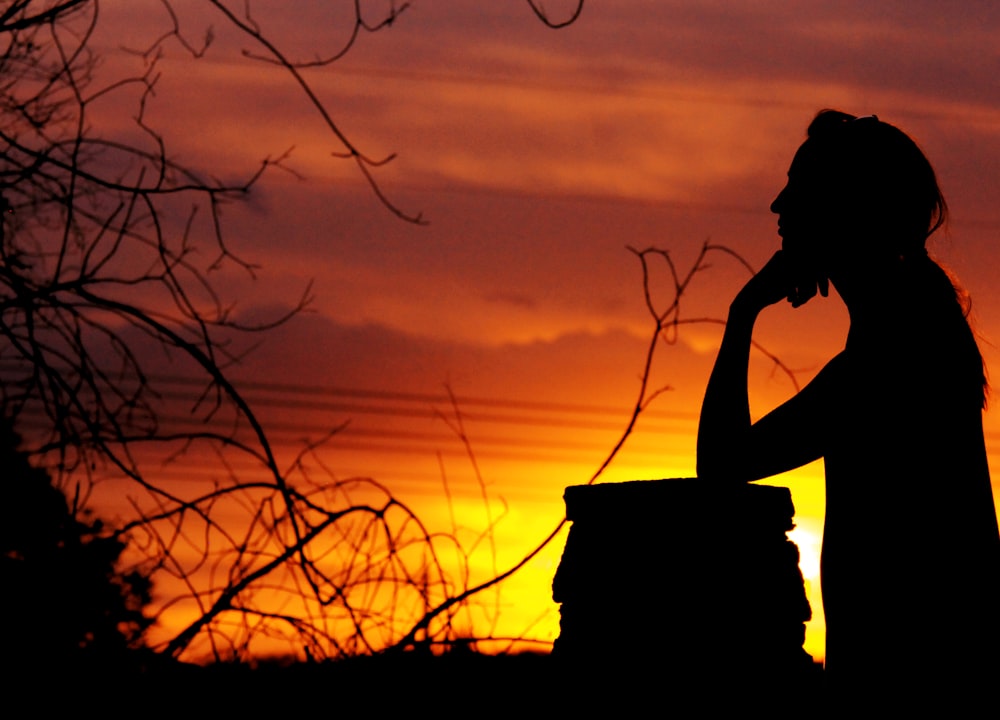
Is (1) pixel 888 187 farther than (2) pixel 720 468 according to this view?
No

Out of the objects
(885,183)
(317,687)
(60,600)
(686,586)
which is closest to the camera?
(686,586)

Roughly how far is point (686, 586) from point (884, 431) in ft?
1.88

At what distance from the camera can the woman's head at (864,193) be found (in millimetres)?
3127

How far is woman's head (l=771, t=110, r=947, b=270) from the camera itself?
313 cm

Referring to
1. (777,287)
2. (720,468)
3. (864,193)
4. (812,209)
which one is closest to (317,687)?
(720,468)

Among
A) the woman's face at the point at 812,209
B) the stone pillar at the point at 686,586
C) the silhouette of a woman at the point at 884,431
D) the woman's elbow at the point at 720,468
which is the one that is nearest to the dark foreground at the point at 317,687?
the woman's elbow at the point at 720,468

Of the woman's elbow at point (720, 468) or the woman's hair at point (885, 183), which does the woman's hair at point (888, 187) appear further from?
the woman's elbow at point (720, 468)

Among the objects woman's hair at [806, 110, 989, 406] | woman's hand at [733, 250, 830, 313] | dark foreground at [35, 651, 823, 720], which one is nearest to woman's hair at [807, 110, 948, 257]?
woman's hair at [806, 110, 989, 406]

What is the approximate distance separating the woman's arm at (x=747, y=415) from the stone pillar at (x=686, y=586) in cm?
25

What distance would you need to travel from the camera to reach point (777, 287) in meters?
3.55

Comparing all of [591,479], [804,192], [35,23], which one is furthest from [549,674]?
[35,23]

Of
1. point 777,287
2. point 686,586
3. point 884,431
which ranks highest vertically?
point 777,287

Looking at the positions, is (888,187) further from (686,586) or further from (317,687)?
(317,687)

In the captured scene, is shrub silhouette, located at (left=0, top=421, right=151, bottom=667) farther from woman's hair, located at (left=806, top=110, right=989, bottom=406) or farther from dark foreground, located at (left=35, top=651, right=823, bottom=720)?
woman's hair, located at (left=806, top=110, right=989, bottom=406)
